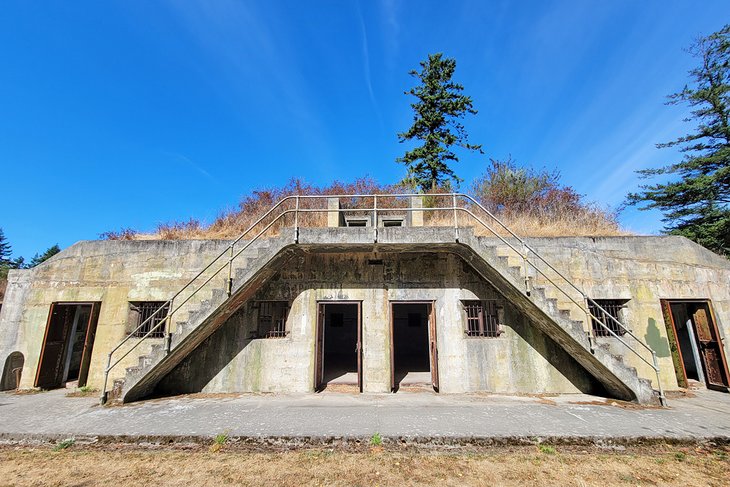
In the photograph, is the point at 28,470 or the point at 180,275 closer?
the point at 28,470

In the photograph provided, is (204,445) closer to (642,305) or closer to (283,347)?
(283,347)

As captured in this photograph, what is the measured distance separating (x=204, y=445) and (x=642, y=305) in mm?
11332

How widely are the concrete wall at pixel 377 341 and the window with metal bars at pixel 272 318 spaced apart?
19 centimetres

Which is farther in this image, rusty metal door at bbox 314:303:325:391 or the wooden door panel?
rusty metal door at bbox 314:303:325:391

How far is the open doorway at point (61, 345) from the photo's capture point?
9.41m

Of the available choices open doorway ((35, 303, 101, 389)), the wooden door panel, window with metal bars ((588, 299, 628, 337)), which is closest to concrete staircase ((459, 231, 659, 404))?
window with metal bars ((588, 299, 628, 337))

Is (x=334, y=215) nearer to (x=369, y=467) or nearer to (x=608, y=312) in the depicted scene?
(x=369, y=467)

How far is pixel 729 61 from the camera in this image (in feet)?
61.9

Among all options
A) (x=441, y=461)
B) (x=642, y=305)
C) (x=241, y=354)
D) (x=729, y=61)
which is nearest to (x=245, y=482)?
(x=441, y=461)

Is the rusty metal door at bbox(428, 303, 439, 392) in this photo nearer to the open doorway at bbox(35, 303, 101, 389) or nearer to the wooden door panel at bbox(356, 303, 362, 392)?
the wooden door panel at bbox(356, 303, 362, 392)

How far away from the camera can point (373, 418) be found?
21.8 ft

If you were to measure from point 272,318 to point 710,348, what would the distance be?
12.5 m

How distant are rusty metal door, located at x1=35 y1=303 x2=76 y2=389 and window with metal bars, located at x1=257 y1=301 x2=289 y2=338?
20.3ft

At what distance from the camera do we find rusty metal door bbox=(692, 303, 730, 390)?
9000 millimetres
